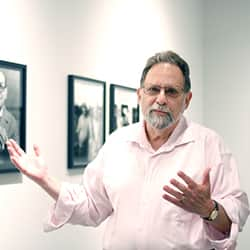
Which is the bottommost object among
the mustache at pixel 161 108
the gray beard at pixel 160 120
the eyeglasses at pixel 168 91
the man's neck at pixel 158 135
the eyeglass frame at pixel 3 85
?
the man's neck at pixel 158 135

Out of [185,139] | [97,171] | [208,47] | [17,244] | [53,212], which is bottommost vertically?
[17,244]

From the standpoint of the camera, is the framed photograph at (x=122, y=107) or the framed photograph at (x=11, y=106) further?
the framed photograph at (x=122, y=107)

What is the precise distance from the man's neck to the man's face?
54mm

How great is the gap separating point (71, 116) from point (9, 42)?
542 millimetres

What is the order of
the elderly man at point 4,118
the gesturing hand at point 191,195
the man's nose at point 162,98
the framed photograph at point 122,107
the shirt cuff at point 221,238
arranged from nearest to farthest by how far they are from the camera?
the gesturing hand at point 191,195 < the shirt cuff at point 221,238 < the man's nose at point 162,98 < the elderly man at point 4,118 < the framed photograph at point 122,107

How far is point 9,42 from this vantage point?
2.08 m

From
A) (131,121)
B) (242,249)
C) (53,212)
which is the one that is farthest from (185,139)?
(242,249)

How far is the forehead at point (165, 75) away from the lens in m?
1.93

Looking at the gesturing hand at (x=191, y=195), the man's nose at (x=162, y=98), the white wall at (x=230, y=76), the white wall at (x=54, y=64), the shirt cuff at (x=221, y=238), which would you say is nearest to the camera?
the gesturing hand at (x=191, y=195)

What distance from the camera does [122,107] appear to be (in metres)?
3.00

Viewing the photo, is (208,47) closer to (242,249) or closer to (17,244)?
(242,249)

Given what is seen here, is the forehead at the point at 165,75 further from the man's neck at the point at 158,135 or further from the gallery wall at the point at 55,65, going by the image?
the gallery wall at the point at 55,65

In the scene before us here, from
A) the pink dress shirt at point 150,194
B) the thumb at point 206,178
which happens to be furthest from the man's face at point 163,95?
the thumb at point 206,178

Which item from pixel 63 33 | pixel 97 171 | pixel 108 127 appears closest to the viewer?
pixel 97 171
